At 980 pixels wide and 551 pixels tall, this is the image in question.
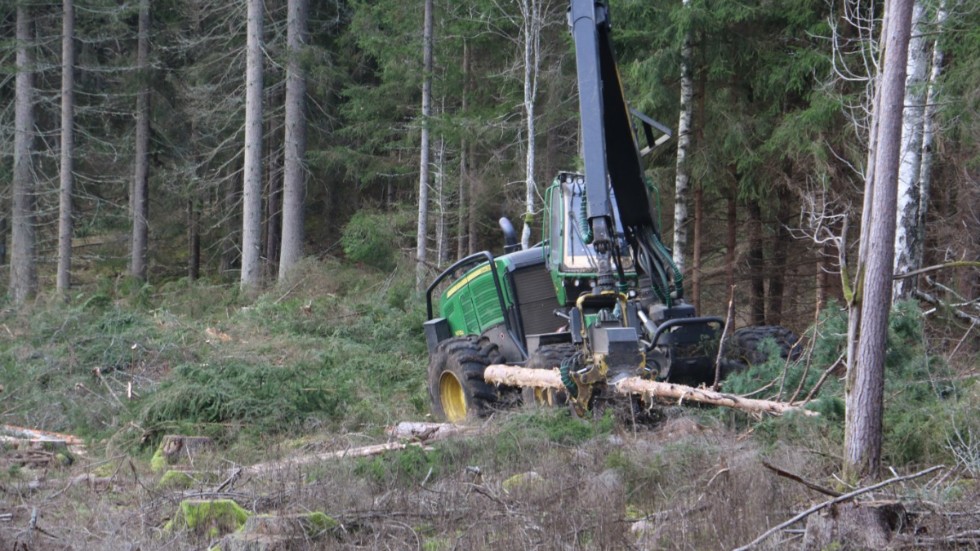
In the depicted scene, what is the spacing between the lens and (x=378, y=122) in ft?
92.1

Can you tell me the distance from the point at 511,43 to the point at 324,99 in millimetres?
7711

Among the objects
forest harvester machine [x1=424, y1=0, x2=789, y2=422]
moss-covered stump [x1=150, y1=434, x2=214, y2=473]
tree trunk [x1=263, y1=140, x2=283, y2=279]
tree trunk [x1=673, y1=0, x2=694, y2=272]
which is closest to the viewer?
forest harvester machine [x1=424, y1=0, x2=789, y2=422]

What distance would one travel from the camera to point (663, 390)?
8.09 metres

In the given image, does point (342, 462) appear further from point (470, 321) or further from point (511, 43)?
point (511, 43)

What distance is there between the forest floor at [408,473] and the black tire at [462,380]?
0.40 m

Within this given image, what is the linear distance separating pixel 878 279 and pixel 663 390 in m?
2.50

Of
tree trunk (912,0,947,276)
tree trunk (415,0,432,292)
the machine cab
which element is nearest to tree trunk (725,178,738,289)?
tree trunk (912,0,947,276)

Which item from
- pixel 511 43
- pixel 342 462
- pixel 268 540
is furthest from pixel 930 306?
pixel 511 43

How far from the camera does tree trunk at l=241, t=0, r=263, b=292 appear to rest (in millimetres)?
25812

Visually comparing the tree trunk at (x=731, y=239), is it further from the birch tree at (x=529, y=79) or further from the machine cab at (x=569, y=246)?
the machine cab at (x=569, y=246)

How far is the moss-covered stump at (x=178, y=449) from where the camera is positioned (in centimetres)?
941

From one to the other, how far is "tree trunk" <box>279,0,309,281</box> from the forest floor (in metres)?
13.7

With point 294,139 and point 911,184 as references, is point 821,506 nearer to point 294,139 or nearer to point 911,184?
point 911,184

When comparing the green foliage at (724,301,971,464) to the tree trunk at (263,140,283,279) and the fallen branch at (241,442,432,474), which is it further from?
the tree trunk at (263,140,283,279)
